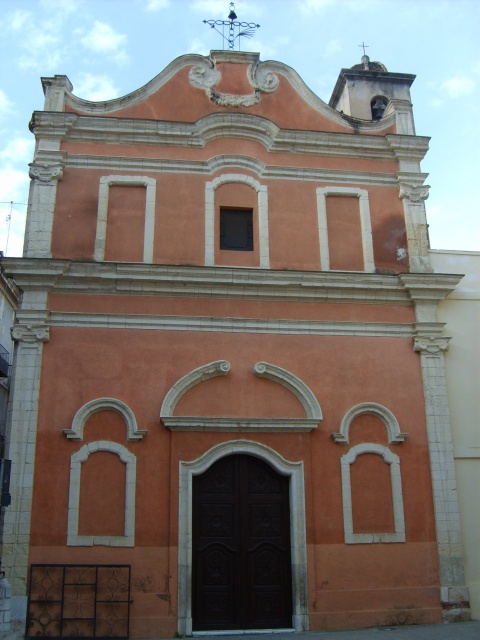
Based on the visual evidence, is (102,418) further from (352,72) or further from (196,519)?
(352,72)

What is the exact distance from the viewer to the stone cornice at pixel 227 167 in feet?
43.9

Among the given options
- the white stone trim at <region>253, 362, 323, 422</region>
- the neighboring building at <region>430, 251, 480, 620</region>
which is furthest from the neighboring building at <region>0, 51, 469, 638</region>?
the neighboring building at <region>430, 251, 480, 620</region>

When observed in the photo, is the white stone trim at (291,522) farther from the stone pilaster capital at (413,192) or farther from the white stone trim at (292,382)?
the stone pilaster capital at (413,192)

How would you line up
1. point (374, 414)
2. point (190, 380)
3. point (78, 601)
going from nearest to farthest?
point (78, 601) → point (190, 380) → point (374, 414)

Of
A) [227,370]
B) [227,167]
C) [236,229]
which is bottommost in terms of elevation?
[227,370]

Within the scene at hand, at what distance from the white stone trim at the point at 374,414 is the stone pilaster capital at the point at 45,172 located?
22.5 ft

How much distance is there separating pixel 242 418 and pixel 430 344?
3783 millimetres

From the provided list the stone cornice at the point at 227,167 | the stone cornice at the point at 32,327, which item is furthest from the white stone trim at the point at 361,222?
the stone cornice at the point at 32,327

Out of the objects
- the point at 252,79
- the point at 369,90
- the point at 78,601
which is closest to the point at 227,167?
the point at 252,79

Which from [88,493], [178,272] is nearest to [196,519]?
[88,493]

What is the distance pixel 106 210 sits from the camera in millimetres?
13055

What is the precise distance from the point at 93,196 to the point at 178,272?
2345 mm

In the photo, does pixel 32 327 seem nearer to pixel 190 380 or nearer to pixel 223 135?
pixel 190 380

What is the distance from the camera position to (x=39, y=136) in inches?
524
